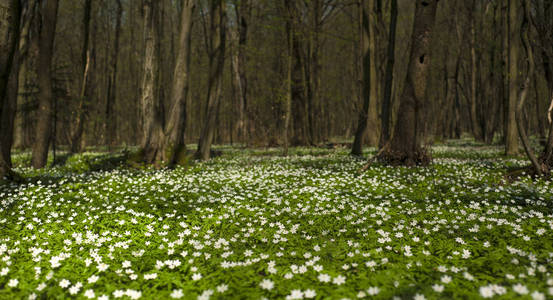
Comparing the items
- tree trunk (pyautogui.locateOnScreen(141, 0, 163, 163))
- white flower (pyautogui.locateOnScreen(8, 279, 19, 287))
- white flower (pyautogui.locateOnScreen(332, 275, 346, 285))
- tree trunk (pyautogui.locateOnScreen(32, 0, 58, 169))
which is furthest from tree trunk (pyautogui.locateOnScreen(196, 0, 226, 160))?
white flower (pyautogui.locateOnScreen(332, 275, 346, 285))

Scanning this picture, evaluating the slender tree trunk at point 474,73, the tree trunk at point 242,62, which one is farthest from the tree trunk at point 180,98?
the slender tree trunk at point 474,73

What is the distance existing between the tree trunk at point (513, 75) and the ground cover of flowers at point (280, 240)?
5642 millimetres

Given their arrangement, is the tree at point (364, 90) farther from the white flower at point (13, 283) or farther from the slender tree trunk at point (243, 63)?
the white flower at point (13, 283)

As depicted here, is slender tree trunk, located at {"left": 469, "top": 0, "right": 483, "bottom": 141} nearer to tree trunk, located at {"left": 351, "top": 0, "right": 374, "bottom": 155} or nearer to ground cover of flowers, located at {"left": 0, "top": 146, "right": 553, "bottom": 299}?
tree trunk, located at {"left": 351, "top": 0, "right": 374, "bottom": 155}

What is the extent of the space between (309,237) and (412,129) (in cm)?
718

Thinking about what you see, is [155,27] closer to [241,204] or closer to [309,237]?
[241,204]

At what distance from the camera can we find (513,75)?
12000 mm

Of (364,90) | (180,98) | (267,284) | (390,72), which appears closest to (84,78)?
(180,98)

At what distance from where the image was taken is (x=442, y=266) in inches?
140

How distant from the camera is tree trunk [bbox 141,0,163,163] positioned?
11.7 metres

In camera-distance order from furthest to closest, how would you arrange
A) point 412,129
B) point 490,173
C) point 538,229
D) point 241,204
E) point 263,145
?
point 263,145 < point 412,129 < point 490,173 < point 241,204 < point 538,229

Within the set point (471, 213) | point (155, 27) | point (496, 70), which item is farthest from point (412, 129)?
point (496, 70)

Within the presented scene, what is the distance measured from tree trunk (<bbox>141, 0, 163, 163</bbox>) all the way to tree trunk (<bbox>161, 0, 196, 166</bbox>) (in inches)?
14.2

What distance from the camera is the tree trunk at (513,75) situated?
460 inches
